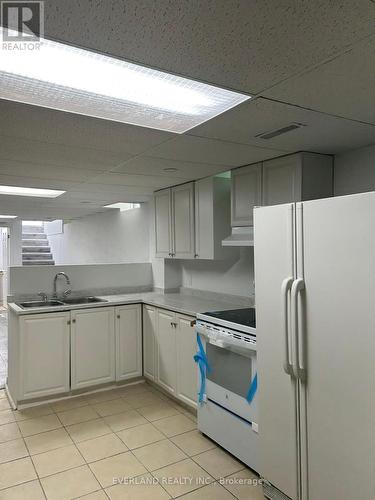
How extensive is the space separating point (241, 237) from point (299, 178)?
755mm

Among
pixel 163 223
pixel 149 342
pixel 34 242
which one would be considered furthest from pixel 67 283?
pixel 34 242

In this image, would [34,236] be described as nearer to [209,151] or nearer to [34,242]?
[34,242]

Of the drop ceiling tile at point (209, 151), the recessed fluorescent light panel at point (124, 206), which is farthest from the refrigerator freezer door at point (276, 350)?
the recessed fluorescent light panel at point (124, 206)

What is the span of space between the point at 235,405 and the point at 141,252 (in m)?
3.19

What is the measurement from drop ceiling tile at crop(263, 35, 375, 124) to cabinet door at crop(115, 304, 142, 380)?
2836 millimetres

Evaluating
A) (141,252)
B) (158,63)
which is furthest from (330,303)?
(141,252)

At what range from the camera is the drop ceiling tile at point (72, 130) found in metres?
1.98

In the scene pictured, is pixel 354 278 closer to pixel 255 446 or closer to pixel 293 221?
pixel 293 221

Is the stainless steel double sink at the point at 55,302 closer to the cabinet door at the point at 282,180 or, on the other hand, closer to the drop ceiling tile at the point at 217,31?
the cabinet door at the point at 282,180

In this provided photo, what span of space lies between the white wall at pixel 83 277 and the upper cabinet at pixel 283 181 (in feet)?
6.47

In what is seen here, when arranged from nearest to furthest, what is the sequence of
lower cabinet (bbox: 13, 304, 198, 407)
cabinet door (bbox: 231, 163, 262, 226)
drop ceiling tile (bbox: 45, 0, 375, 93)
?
drop ceiling tile (bbox: 45, 0, 375, 93), cabinet door (bbox: 231, 163, 262, 226), lower cabinet (bbox: 13, 304, 198, 407)

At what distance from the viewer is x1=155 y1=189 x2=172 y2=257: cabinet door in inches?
172

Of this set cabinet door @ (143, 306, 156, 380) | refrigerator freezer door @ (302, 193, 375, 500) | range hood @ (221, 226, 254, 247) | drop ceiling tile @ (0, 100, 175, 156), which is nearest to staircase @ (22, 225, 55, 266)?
cabinet door @ (143, 306, 156, 380)

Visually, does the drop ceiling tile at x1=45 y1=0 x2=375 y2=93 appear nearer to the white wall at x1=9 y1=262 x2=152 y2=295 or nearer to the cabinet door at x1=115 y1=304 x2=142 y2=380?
the cabinet door at x1=115 y1=304 x2=142 y2=380
